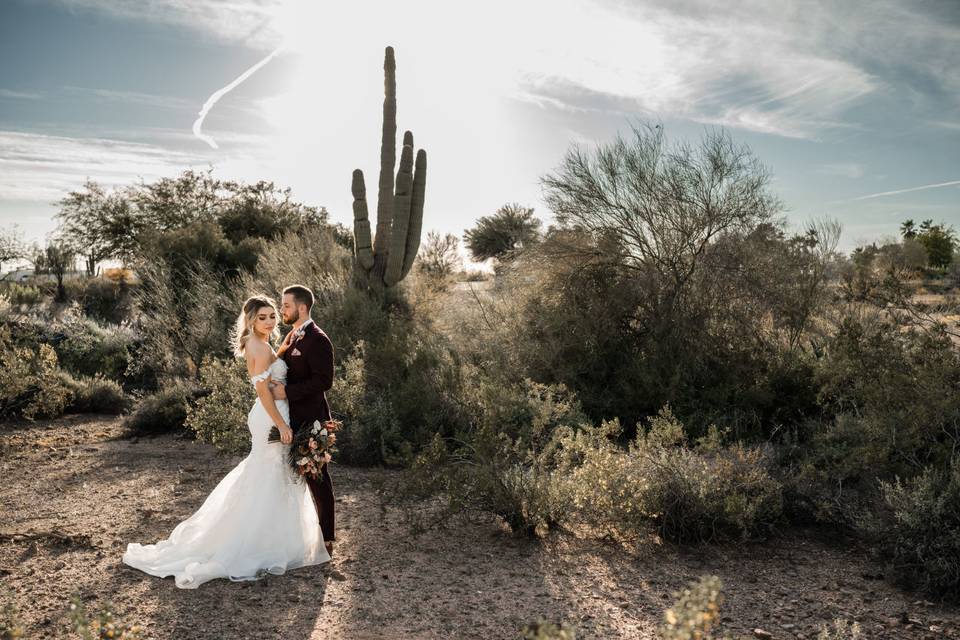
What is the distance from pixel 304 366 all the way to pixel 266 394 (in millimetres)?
326

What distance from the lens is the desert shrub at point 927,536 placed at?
191 inches

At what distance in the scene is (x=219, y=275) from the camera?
63.4 ft

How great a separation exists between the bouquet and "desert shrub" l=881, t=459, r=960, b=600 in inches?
160

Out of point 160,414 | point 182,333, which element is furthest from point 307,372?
point 182,333

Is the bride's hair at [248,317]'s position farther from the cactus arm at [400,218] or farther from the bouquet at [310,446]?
the cactus arm at [400,218]

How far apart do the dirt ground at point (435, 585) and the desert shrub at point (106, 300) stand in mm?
15718

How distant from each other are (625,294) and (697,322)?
120 cm

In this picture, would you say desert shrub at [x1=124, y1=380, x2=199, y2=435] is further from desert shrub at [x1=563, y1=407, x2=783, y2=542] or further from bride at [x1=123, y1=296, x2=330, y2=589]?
desert shrub at [x1=563, y1=407, x2=783, y2=542]

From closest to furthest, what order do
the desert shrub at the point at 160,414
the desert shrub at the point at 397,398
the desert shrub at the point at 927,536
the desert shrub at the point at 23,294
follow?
the desert shrub at the point at 927,536, the desert shrub at the point at 397,398, the desert shrub at the point at 160,414, the desert shrub at the point at 23,294

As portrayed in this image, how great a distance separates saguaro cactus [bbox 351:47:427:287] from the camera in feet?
53.2

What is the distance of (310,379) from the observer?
528 centimetres

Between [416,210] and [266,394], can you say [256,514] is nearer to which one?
[266,394]

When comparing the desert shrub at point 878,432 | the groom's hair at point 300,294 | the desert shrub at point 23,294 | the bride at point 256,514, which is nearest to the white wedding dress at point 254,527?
the bride at point 256,514

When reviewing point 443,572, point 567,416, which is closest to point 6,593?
point 443,572
